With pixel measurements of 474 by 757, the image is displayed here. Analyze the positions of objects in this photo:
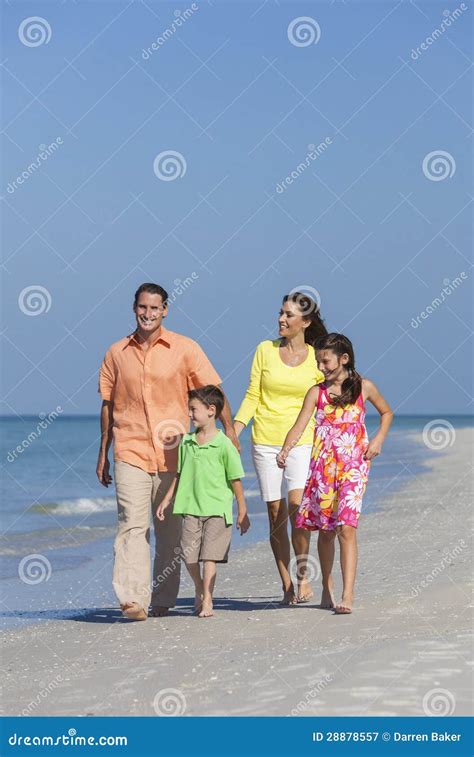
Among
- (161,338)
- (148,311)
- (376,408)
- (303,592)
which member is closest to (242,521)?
(303,592)

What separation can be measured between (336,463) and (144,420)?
1196 millimetres

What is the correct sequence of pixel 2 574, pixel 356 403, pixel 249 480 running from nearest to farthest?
pixel 356 403 < pixel 2 574 < pixel 249 480

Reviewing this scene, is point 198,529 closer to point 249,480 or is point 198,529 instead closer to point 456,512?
point 456,512

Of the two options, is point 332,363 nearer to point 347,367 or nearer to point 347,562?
point 347,367

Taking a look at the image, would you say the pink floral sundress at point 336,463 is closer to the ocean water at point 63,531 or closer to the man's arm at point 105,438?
the man's arm at point 105,438

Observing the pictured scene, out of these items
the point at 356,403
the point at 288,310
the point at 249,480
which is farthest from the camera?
the point at 249,480

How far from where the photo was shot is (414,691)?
513 cm

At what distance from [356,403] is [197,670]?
80.2 inches

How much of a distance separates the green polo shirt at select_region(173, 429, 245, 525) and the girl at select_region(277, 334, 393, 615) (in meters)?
0.50

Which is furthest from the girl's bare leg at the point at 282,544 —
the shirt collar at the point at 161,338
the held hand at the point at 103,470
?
the shirt collar at the point at 161,338

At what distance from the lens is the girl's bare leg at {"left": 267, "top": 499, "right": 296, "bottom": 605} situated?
7.89 metres

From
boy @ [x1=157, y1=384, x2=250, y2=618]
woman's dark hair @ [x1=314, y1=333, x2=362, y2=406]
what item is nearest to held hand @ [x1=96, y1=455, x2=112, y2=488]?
boy @ [x1=157, y1=384, x2=250, y2=618]

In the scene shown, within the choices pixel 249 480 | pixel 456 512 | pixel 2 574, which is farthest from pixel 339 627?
pixel 249 480

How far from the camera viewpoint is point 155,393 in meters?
7.62
